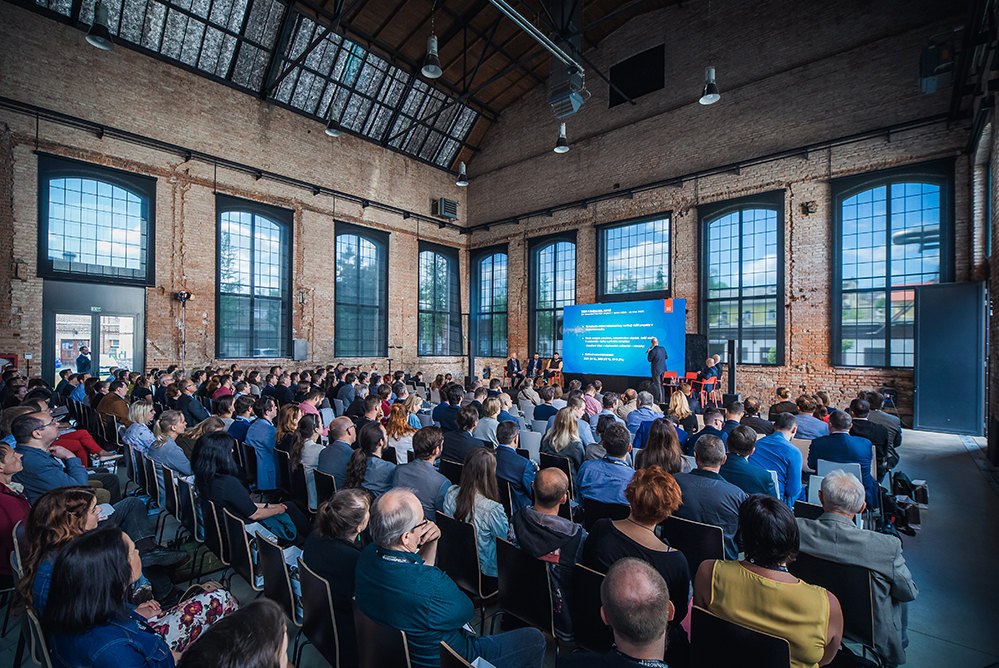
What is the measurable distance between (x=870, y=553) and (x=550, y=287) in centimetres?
1389

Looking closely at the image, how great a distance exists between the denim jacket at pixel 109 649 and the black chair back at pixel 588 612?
58.8 inches

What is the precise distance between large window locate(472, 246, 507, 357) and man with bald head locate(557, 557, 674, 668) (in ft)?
50.7

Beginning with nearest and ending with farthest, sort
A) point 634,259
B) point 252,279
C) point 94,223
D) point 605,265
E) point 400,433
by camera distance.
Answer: point 400,433, point 94,223, point 252,279, point 634,259, point 605,265

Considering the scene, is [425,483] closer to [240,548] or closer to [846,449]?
[240,548]

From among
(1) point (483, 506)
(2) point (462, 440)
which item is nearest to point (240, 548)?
(1) point (483, 506)

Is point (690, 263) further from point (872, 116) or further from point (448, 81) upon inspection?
point (448, 81)

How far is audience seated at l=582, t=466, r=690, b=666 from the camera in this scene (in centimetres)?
199

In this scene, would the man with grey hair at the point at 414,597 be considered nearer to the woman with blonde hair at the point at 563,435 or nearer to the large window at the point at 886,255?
the woman with blonde hair at the point at 563,435

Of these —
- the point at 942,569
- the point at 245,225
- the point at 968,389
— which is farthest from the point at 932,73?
the point at 245,225

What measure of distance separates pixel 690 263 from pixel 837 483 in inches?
441

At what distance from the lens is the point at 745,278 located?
1181 cm

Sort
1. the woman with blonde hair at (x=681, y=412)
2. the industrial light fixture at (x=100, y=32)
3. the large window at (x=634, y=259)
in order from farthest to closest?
the large window at (x=634, y=259) → the industrial light fixture at (x=100, y=32) → the woman with blonde hair at (x=681, y=412)

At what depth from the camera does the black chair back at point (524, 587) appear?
7.08ft

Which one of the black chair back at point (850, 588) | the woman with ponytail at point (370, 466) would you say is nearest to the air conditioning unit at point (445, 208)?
the woman with ponytail at point (370, 466)
